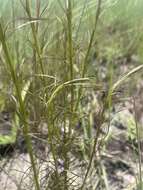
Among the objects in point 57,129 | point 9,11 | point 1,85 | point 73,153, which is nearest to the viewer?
point 57,129

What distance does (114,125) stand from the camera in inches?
66.2

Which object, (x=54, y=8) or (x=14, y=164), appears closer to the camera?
(x=54, y=8)

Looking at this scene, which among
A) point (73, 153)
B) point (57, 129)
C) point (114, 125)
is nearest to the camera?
point (57, 129)

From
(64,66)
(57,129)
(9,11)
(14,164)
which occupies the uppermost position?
(9,11)

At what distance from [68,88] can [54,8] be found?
0.63 ft

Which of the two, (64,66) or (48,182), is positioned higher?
(64,66)

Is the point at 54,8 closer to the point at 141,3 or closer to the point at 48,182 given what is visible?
the point at 48,182

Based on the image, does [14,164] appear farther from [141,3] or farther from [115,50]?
[115,50]

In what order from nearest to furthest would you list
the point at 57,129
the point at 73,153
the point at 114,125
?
the point at 57,129, the point at 73,153, the point at 114,125

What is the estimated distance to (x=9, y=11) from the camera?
1.15 m

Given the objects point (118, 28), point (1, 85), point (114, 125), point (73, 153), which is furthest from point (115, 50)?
point (73, 153)

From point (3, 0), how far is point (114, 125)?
2.26 feet

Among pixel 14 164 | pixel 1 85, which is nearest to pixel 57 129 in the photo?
pixel 14 164

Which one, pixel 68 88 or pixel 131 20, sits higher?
pixel 131 20
